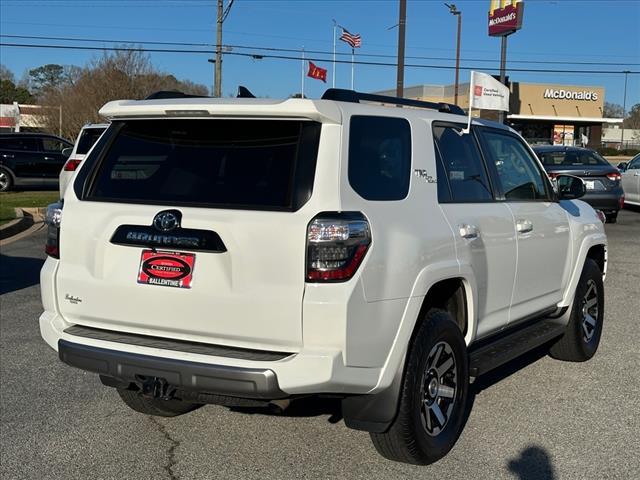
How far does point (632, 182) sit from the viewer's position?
18.8 meters

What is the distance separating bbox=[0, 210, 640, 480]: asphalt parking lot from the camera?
3.87 meters

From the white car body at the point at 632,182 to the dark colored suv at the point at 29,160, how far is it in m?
15.4

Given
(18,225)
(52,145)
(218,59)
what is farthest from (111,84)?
(18,225)

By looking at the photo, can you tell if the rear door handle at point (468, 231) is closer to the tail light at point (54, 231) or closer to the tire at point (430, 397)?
the tire at point (430, 397)

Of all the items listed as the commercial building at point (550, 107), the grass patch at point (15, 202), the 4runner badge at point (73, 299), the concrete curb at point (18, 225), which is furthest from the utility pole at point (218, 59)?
the 4runner badge at point (73, 299)

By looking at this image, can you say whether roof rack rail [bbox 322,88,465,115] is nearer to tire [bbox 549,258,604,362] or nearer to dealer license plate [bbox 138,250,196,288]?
dealer license plate [bbox 138,250,196,288]

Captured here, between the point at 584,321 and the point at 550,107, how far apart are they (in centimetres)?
5240

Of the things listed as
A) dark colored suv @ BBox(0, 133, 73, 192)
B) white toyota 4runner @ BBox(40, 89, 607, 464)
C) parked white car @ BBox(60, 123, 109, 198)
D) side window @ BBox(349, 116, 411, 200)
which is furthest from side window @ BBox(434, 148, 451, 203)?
dark colored suv @ BBox(0, 133, 73, 192)

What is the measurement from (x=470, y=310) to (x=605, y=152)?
56.3 meters

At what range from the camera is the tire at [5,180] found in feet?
68.8

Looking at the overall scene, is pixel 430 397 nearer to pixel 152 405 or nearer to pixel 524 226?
pixel 524 226

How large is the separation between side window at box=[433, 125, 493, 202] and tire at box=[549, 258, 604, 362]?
1610 mm

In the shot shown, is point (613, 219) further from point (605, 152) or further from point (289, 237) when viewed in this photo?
point (605, 152)

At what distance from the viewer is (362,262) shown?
3248 millimetres
